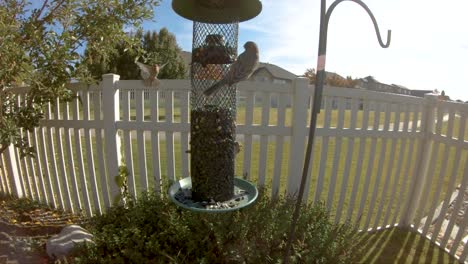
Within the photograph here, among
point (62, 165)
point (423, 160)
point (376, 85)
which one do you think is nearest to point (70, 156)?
point (62, 165)

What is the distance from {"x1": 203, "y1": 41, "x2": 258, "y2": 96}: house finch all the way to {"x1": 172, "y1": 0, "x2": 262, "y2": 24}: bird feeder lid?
0.20 metres

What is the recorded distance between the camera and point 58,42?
329cm

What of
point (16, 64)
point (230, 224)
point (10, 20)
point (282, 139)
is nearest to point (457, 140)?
point (282, 139)

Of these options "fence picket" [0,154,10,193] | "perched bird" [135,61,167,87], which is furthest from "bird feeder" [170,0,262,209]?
"fence picket" [0,154,10,193]

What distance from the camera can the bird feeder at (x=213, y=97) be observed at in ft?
6.53

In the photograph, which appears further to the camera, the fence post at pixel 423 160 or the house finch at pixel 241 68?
the fence post at pixel 423 160

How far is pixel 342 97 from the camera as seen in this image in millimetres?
3338

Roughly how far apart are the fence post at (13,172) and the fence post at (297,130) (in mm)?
3927

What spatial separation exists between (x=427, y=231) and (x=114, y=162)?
12.1 feet

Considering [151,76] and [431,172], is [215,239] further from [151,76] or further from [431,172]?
[431,172]

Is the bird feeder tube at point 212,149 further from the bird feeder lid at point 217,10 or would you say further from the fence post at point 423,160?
the fence post at point 423,160

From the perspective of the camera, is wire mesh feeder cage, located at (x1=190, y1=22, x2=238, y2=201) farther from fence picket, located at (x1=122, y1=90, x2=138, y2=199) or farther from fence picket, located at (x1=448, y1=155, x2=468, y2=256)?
fence picket, located at (x1=448, y1=155, x2=468, y2=256)

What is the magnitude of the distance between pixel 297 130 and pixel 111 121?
201 centimetres

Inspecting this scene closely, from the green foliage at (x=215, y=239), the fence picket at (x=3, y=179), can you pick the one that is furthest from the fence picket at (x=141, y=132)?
the fence picket at (x=3, y=179)
